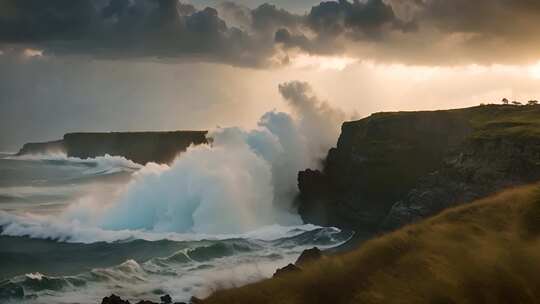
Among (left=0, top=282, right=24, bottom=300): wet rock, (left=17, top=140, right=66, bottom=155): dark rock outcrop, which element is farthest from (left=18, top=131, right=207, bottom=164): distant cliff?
(left=0, top=282, right=24, bottom=300): wet rock

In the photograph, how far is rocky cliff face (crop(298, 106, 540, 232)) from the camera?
35.9 metres

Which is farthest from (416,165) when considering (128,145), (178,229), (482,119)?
(128,145)

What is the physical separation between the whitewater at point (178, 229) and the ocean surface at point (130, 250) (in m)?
0.07

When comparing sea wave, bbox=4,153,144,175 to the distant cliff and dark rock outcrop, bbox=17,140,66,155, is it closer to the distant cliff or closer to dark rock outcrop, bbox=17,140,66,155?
the distant cliff

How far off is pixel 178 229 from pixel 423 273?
3549 centimetres

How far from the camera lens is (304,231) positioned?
41.8 m

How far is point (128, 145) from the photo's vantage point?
143875 millimetres

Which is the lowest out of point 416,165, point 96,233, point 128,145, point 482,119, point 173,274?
point 173,274

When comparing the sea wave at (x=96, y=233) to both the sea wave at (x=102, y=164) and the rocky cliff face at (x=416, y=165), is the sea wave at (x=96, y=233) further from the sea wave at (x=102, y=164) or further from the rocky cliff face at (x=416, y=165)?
the sea wave at (x=102, y=164)

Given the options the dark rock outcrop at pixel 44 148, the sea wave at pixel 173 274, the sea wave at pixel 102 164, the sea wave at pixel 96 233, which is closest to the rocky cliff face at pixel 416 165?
the sea wave at pixel 96 233

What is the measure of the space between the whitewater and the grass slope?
9.60m

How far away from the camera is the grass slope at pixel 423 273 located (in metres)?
9.11

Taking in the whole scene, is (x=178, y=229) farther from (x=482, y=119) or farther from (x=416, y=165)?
(x=482, y=119)

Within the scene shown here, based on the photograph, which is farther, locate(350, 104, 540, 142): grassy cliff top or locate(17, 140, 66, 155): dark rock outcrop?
locate(17, 140, 66, 155): dark rock outcrop
